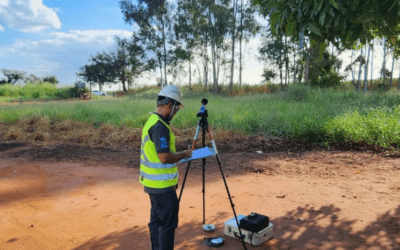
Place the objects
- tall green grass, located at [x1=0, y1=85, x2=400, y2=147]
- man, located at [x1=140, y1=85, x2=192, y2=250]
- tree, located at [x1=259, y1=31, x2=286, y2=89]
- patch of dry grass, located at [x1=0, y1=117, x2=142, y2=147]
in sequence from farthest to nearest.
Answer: tree, located at [x1=259, y1=31, x2=286, y2=89] < patch of dry grass, located at [x1=0, y1=117, x2=142, y2=147] < tall green grass, located at [x1=0, y1=85, x2=400, y2=147] < man, located at [x1=140, y1=85, x2=192, y2=250]

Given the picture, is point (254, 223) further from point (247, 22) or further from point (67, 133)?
point (247, 22)

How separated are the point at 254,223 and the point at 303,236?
752mm

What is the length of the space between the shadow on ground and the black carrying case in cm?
22

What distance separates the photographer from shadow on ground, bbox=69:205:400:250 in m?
3.79

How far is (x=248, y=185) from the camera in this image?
6387 mm

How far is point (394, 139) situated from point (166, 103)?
8753mm

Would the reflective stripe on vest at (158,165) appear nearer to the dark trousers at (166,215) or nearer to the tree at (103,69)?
the dark trousers at (166,215)

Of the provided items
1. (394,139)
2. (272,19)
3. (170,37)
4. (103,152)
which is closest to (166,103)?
(272,19)

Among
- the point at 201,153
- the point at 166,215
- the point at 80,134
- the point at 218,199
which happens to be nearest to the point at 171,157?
the point at 201,153

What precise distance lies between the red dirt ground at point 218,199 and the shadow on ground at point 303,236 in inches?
0.5

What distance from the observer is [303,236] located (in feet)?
13.2

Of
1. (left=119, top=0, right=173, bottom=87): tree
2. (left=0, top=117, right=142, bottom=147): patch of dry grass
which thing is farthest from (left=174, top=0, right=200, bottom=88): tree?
(left=0, top=117, right=142, bottom=147): patch of dry grass

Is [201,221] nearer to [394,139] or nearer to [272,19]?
[272,19]

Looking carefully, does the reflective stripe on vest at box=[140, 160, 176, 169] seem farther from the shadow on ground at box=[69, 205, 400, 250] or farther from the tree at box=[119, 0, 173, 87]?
the tree at box=[119, 0, 173, 87]
